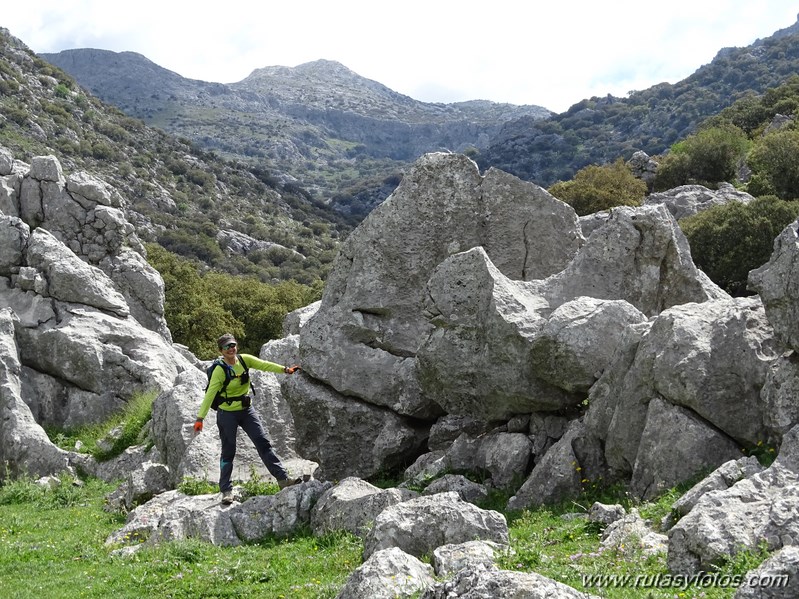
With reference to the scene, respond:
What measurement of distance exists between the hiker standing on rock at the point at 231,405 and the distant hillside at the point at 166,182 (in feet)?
250

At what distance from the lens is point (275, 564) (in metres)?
12.4

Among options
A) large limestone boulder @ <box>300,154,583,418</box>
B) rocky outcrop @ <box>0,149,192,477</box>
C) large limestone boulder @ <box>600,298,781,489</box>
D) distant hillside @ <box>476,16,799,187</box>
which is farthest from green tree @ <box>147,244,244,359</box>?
distant hillside @ <box>476,16,799,187</box>

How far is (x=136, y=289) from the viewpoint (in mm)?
36281

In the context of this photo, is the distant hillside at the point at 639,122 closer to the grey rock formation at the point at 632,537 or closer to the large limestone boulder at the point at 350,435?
the large limestone boulder at the point at 350,435

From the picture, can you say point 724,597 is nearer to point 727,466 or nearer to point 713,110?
point 727,466

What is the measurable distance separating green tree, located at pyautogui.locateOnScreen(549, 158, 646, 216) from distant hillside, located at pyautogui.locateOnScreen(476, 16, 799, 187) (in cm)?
9323

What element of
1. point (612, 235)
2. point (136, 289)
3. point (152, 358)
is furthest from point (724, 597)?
point (136, 289)

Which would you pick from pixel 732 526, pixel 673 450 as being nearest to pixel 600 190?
pixel 673 450

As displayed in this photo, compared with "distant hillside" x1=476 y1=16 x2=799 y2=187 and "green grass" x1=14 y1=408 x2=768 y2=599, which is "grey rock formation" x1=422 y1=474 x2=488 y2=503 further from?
"distant hillside" x1=476 y1=16 x2=799 y2=187

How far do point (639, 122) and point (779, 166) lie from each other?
442 feet

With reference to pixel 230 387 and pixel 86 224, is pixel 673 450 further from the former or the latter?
pixel 86 224

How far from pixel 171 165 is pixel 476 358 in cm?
11125

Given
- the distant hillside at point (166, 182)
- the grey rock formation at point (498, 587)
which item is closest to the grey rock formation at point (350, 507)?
the grey rock formation at point (498, 587)

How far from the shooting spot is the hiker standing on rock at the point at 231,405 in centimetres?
1662
